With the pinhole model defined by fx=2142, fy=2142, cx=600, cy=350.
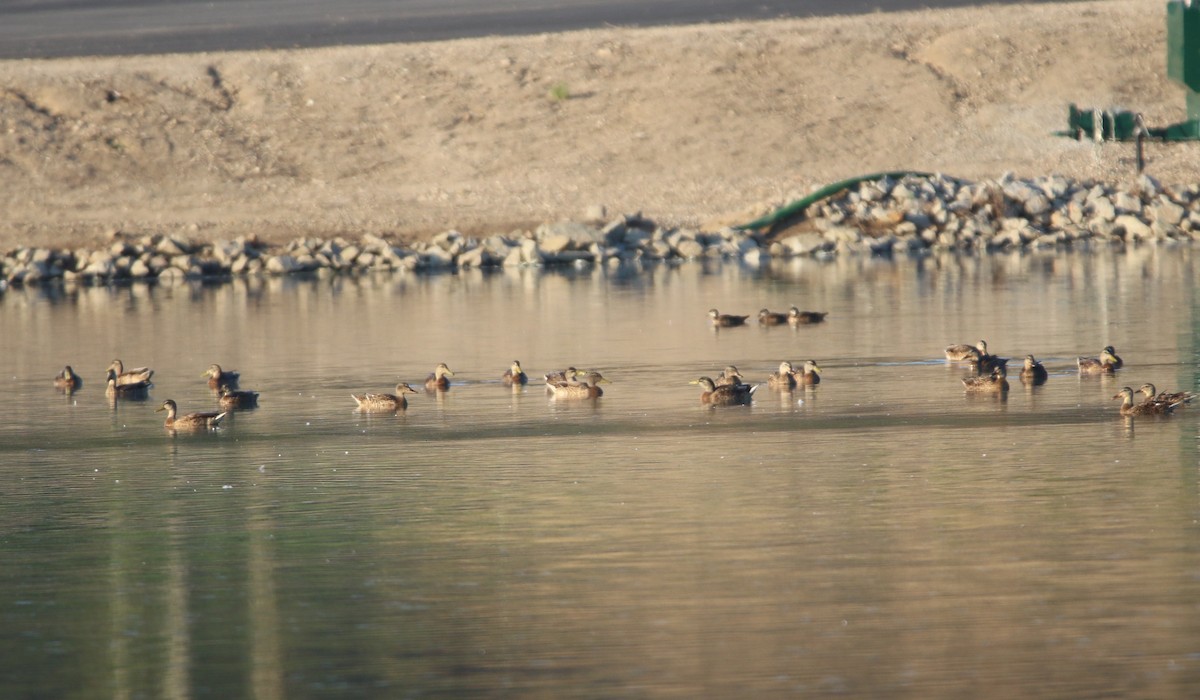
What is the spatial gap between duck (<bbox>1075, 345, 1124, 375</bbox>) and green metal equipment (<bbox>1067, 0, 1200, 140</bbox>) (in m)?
17.8

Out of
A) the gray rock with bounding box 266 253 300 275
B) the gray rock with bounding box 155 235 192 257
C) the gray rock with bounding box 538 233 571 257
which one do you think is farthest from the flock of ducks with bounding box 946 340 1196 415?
the gray rock with bounding box 155 235 192 257

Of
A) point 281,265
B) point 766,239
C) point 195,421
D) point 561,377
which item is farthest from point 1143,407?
point 281,265

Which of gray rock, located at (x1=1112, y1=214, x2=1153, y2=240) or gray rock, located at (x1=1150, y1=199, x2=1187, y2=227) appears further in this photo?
gray rock, located at (x1=1150, y1=199, x2=1187, y2=227)

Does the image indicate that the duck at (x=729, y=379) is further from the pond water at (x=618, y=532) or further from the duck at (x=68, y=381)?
the duck at (x=68, y=381)

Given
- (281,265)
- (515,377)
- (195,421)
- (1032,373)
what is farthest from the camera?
(281,265)

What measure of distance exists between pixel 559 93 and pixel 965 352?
41.0m

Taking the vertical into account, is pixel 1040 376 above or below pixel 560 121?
below

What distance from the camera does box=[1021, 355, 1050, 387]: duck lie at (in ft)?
74.3

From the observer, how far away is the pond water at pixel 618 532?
11.2 metres

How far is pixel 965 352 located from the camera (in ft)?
81.9

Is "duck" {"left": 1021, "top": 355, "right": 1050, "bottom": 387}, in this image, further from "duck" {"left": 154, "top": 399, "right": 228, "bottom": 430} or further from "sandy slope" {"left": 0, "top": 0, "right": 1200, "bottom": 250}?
"sandy slope" {"left": 0, "top": 0, "right": 1200, "bottom": 250}

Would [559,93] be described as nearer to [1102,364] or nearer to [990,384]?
[1102,364]

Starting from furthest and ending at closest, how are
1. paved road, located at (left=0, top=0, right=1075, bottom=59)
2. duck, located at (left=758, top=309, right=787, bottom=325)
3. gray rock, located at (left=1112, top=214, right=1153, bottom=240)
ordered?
paved road, located at (left=0, top=0, right=1075, bottom=59), gray rock, located at (left=1112, top=214, right=1153, bottom=240), duck, located at (left=758, top=309, right=787, bottom=325)

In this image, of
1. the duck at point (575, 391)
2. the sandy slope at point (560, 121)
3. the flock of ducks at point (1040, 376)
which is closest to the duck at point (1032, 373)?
the flock of ducks at point (1040, 376)
